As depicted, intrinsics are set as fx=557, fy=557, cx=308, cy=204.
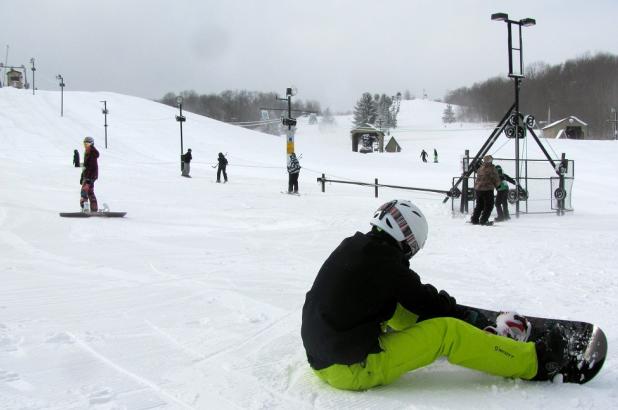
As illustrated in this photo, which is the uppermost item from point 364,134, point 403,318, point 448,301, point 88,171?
point 364,134

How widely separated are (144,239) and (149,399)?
7.19 metres

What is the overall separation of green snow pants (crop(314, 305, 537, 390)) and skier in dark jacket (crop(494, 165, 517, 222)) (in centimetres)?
1100

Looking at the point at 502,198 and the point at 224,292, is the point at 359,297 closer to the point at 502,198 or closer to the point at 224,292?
the point at 224,292

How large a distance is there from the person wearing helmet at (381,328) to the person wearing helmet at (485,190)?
9.58m

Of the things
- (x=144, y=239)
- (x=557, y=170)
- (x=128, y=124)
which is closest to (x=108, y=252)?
(x=144, y=239)

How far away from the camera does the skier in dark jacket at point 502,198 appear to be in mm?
13875

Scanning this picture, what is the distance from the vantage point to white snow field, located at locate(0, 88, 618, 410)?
349 cm

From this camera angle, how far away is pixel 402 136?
98.9 m

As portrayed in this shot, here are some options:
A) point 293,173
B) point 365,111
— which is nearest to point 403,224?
point 293,173

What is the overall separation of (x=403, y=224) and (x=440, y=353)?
2.71 ft

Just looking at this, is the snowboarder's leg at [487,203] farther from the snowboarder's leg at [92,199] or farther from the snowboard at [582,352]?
the snowboard at [582,352]

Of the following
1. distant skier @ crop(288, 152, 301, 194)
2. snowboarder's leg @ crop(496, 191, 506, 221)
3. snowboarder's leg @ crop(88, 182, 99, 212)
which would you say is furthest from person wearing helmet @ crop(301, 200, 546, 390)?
distant skier @ crop(288, 152, 301, 194)

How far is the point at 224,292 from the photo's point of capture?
20.6 ft

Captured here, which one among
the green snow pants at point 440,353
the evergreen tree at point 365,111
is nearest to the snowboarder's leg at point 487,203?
the green snow pants at point 440,353
